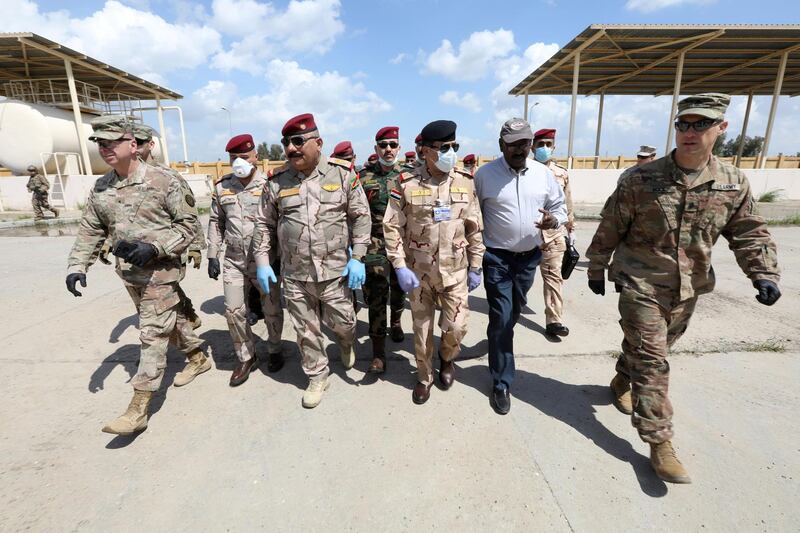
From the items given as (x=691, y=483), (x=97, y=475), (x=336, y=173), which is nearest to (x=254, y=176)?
(x=336, y=173)

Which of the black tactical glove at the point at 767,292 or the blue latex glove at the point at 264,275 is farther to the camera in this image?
the blue latex glove at the point at 264,275

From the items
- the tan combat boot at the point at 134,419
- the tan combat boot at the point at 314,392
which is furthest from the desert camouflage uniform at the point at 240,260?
the tan combat boot at the point at 134,419

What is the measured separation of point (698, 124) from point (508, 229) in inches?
45.2

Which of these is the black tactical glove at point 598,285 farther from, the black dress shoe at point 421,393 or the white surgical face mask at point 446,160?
the black dress shoe at point 421,393

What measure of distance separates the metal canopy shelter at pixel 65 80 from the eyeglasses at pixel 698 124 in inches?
721

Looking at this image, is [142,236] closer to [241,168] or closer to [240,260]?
[240,260]

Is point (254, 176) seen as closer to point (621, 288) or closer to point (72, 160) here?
point (621, 288)

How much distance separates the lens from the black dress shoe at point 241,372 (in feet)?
10.0

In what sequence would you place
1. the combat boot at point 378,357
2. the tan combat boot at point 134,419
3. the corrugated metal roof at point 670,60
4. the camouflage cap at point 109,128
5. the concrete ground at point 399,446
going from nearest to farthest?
the concrete ground at point 399,446, the tan combat boot at point 134,419, the camouflage cap at point 109,128, the combat boot at point 378,357, the corrugated metal roof at point 670,60

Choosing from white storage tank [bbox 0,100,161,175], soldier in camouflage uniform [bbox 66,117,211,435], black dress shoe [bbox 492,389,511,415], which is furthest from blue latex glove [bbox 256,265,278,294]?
white storage tank [bbox 0,100,161,175]

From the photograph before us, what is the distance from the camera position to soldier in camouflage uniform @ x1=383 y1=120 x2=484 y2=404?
262 centimetres

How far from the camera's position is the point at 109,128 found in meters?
2.50

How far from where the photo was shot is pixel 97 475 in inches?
83.8

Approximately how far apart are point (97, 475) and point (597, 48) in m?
17.8
